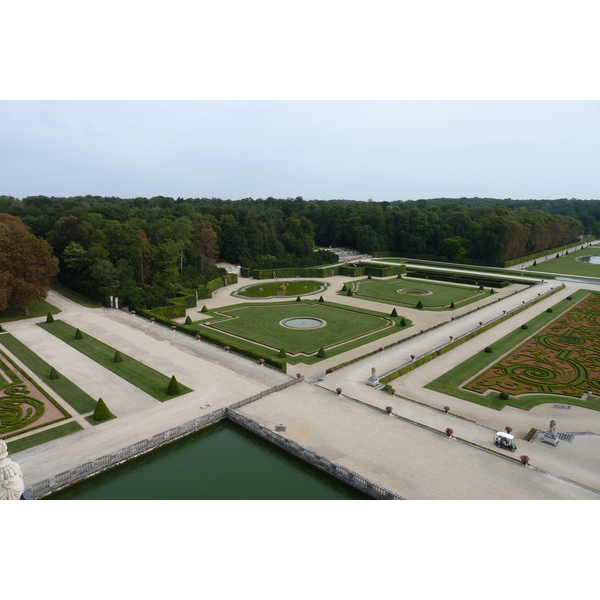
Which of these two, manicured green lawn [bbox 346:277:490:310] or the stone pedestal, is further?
manicured green lawn [bbox 346:277:490:310]

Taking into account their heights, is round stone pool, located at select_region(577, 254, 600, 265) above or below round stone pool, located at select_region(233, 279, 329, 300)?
above

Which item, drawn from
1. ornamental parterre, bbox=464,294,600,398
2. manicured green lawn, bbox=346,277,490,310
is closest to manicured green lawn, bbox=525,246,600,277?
manicured green lawn, bbox=346,277,490,310

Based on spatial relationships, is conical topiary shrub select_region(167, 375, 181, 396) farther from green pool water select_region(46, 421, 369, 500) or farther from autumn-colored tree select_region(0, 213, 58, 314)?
autumn-colored tree select_region(0, 213, 58, 314)

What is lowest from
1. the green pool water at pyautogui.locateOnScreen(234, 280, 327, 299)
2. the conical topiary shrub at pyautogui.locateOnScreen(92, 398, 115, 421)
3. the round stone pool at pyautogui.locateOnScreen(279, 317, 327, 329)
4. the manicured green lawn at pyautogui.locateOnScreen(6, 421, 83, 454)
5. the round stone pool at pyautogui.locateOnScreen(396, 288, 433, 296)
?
the manicured green lawn at pyautogui.locateOnScreen(6, 421, 83, 454)

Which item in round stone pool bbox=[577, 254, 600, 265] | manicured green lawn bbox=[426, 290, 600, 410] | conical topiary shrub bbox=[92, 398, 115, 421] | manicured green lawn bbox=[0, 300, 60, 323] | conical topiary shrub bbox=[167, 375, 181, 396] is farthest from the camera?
round stone pool bbox=[577, 254, 600, 265]

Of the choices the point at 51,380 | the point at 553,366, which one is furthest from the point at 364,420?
the point at 51,380

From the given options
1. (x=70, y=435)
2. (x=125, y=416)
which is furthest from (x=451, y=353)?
(x=70, y=435)
